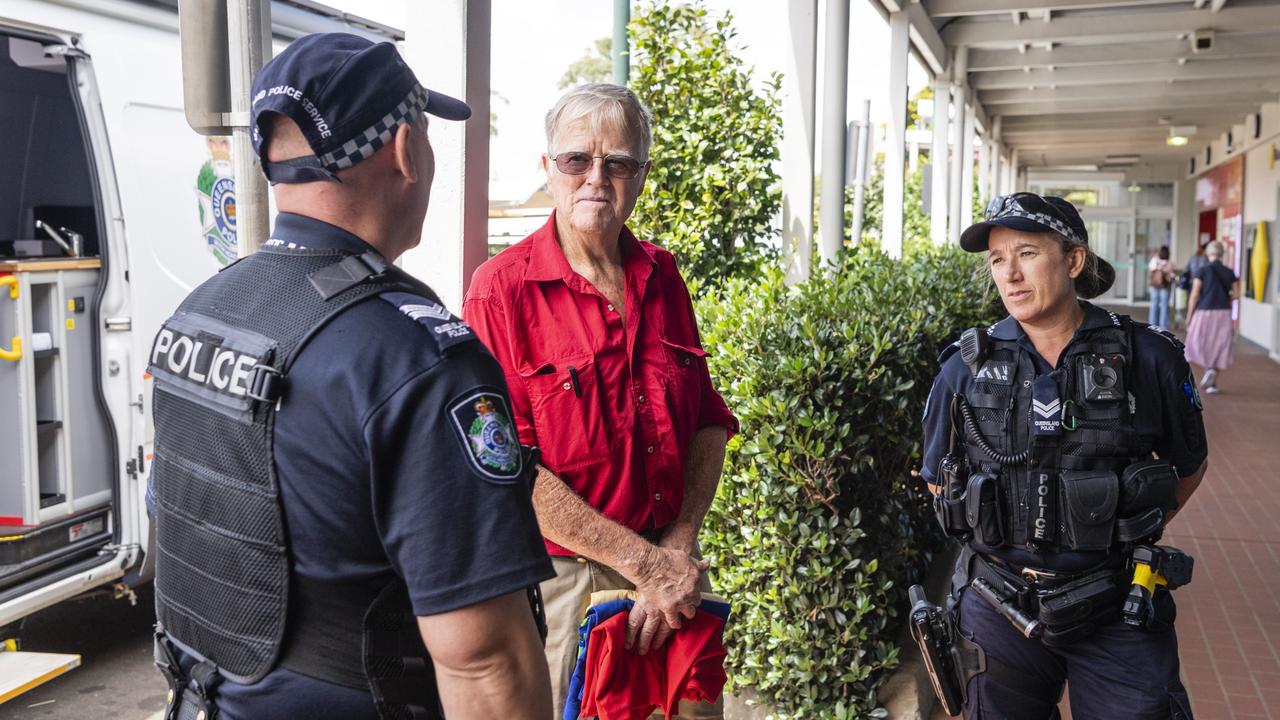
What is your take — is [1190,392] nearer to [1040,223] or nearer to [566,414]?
[1040,223]

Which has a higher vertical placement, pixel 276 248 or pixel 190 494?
pixel 276 248

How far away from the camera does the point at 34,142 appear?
6.29 meters

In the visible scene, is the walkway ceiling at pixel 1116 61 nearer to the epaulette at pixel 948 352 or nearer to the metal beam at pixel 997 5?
the metal beam at pixel 997 5

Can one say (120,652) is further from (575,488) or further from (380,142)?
(380,142)

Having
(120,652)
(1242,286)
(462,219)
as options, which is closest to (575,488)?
(462,219)

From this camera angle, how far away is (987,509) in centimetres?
285

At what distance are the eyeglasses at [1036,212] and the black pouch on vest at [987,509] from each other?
2.29 feet

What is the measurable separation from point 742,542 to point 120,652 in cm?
347

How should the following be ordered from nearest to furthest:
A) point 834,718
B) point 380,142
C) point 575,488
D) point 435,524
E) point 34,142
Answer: point 435,524 < point 380,142 < point 575,488 < point 834,718 < point 34,142

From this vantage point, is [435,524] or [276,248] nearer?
[435,524]

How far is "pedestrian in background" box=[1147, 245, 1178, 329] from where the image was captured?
69.6 ft

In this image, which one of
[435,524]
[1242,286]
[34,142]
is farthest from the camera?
[1242,286]

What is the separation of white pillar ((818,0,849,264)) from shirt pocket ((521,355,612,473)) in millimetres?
4752

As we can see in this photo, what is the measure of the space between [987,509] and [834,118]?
15.5 feet
